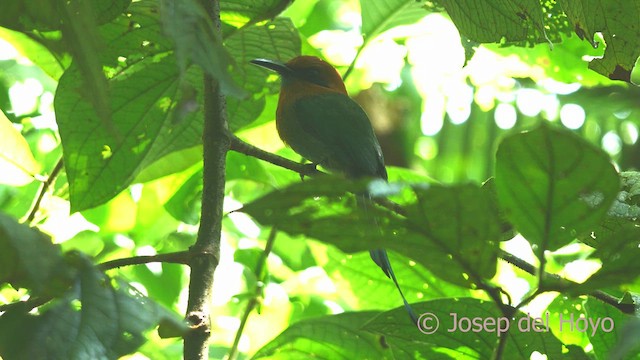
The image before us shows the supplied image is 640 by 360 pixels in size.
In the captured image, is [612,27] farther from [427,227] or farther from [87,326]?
[87,326]

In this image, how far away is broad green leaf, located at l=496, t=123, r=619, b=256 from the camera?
1.85 ft

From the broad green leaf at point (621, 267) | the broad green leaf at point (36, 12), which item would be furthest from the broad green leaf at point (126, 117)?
the broad green leaf at point (621, 267)

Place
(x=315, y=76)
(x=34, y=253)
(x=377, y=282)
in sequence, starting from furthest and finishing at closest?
(x=315, y=76)
(x=377, y=282)
(x=34, y=253)

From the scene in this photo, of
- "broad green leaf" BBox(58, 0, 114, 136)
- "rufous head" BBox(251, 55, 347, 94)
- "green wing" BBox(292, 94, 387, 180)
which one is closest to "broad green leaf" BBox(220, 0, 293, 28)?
"broad green leaf" BBox(58, 0, 114, 136)

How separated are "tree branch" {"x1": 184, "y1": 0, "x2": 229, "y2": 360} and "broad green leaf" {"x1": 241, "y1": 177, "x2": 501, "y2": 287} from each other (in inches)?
7.0

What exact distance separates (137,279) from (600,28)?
3.45 ft

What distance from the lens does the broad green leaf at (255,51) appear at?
122 centimetres

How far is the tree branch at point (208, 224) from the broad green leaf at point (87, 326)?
5.3 inches

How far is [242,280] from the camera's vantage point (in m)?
1.60

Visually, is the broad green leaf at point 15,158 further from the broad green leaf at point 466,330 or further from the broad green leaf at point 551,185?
the broad green leaf at point 551,185

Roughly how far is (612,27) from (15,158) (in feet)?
2.87

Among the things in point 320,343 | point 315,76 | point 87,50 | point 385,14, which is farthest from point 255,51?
point 315,76

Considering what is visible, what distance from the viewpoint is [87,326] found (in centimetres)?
55

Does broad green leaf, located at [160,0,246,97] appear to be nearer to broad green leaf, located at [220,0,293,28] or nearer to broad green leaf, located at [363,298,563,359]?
broad green leaf, located at [363,298,563,359]
